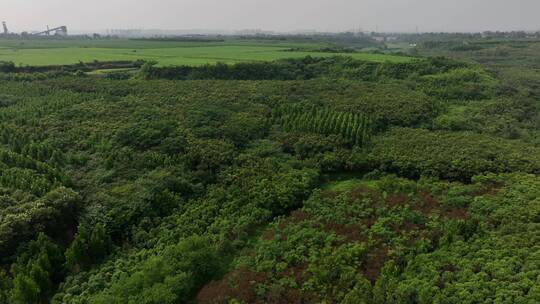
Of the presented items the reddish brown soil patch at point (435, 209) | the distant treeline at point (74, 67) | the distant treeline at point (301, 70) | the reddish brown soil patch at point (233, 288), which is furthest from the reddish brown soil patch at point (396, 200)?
the distant treeline at point (74, 67)

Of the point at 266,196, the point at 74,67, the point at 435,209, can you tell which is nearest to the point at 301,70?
the point at 74,67

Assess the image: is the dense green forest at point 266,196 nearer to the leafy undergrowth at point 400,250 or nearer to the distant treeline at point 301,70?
the leafy undergrowth at point 400,250

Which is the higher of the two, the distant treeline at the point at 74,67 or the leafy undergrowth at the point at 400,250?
the distant treeline at the point at 74,67

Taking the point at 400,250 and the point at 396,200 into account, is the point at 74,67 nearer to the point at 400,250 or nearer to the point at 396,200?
Result: the point at 396,200

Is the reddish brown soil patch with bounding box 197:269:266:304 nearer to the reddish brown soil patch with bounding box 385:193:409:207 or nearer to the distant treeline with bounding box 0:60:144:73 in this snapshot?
the reddish brown soil patch with bounding box 385:193:409:207

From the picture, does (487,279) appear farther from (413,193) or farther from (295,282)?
(413,193)

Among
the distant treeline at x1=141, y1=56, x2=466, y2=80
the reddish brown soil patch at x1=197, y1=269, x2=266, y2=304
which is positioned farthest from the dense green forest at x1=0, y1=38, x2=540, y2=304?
the distant treeline at x1=141, y1=56, x2=466, y2=80

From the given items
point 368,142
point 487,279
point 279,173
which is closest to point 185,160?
point 279,173
